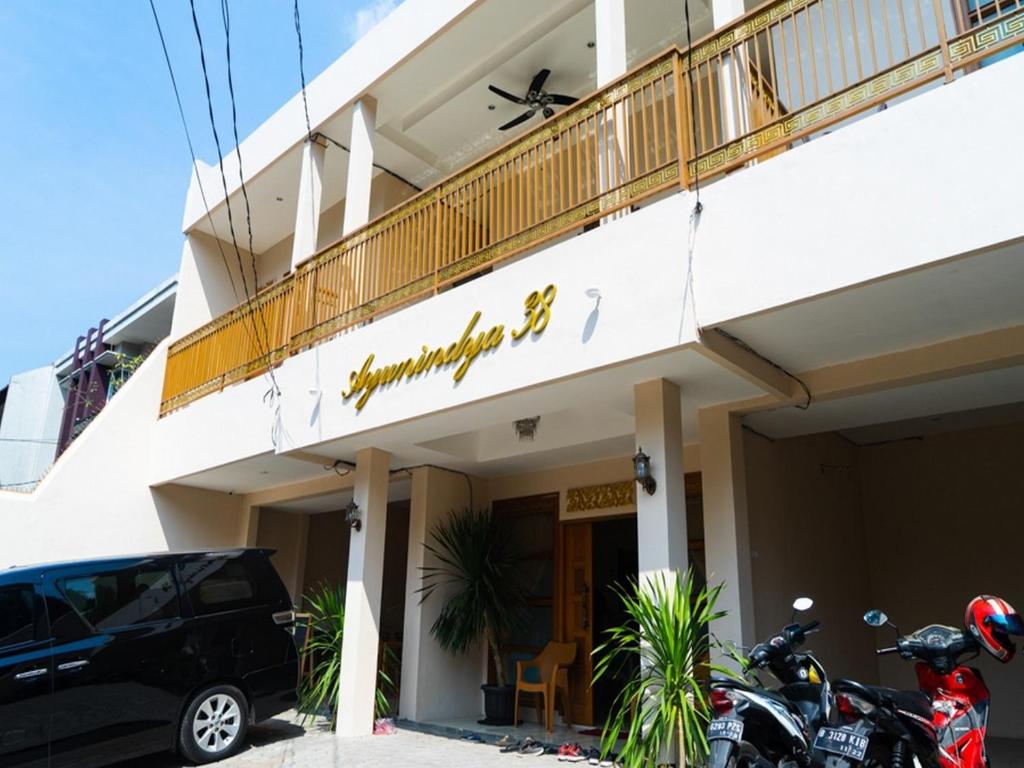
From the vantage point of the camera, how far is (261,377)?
28.3ft

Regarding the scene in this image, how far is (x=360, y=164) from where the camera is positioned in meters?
8.76

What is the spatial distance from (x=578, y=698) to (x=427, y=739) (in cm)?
179

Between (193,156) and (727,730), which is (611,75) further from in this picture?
(193,156)

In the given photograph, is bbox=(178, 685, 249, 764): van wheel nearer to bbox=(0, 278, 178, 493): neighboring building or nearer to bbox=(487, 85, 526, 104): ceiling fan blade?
bbox=(0, 278, 178, 493): neighboring building

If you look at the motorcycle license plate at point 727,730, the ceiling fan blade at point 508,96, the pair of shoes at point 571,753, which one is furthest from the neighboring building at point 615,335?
the pair of shoes at point 571,753

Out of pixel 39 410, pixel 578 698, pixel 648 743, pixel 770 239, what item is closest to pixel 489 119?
pixel 770 239

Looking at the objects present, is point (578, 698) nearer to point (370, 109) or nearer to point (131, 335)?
point (370, 109)

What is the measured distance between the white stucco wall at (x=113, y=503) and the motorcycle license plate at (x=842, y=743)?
8612 millimetres

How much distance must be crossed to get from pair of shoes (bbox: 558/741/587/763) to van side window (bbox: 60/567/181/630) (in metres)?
3.48

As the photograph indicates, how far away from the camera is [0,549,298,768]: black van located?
5.56 metres

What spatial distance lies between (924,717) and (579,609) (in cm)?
510

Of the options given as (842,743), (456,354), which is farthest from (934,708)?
(456,354)

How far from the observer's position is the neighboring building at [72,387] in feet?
47.2

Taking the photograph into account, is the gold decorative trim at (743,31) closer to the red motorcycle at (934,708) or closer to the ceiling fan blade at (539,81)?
the ceiling fan blade at (539,81)
